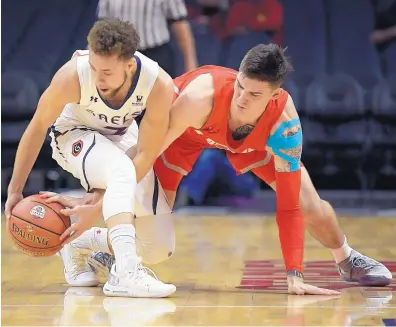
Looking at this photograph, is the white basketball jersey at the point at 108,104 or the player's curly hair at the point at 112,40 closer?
the player's curly hair at the point at 112,40

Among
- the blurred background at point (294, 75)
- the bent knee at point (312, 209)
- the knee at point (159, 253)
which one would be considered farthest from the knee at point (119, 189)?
the blurred background at point (294, 75)

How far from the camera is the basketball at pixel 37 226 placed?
4.01m

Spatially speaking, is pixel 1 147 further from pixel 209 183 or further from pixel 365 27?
pixel 365 27

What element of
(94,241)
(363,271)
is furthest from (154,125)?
(363,271)

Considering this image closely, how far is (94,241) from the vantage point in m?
4.48

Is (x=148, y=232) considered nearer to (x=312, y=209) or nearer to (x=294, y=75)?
(x=312, y=209)

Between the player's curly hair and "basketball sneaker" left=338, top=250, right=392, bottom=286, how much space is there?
1.50m

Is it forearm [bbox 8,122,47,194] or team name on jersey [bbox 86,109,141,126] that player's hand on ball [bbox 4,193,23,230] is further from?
team name on jersey [bbox 86,109,141,126]

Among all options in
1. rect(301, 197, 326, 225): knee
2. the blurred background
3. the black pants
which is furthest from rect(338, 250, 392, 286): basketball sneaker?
the blurred background

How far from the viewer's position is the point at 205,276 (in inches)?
191

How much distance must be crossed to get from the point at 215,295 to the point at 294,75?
17.6 ft

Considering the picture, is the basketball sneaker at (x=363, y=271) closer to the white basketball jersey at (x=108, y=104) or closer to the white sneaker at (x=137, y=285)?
the white sneaker at (x=137, y=285)

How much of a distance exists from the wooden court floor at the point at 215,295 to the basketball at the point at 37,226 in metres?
0.24

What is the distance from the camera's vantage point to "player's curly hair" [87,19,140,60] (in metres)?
3.80
